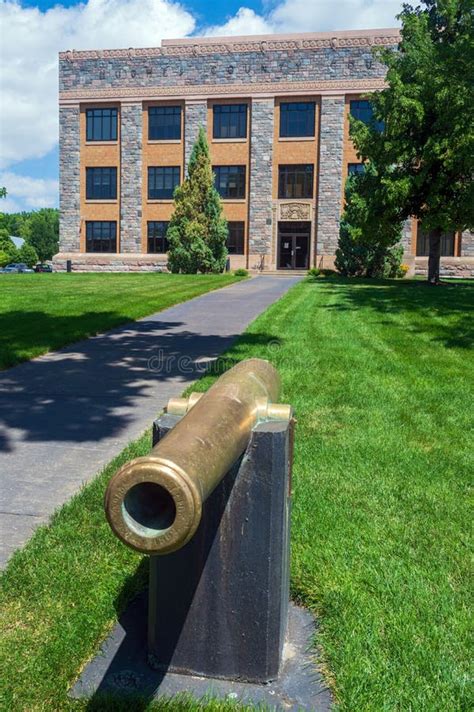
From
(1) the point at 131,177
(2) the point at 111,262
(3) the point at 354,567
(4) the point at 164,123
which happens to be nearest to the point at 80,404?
(3) the point at 354,567

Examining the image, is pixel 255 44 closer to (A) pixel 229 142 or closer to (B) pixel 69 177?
(A) pixel 229 142

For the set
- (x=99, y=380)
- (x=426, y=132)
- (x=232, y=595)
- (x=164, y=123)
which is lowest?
(x=99, y=380)

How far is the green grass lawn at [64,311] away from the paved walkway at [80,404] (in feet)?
1.17

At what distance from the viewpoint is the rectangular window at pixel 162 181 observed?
46219 mm

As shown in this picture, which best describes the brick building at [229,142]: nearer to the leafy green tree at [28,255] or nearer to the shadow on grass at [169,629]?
the shadow on grass at [169,629]

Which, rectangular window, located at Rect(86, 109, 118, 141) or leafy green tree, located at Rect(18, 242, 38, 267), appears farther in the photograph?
leafy green tree, located at Rect(18, 242, 38, 267)

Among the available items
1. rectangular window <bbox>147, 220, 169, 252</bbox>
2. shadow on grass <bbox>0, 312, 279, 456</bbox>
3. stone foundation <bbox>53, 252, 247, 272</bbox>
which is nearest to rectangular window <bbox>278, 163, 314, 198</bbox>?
stone foundation <bbox>53, 252, 247, 272</bbox>

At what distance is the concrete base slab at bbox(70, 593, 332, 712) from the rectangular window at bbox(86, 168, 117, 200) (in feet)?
154

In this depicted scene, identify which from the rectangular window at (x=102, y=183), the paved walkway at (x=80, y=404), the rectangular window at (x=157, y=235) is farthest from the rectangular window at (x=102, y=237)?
the paved walkway at (x=80, y=404)

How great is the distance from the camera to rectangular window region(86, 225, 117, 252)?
1874 inches

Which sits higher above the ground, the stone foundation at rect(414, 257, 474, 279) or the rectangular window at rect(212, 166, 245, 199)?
the rectangular window at rect(212, 166, 245, 199)

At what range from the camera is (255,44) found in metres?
44.1

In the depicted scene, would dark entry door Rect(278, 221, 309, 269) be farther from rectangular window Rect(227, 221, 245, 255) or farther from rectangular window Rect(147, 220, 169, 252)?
rectangular window Rect(147, 220, 169, 252)

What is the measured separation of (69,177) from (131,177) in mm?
4793
